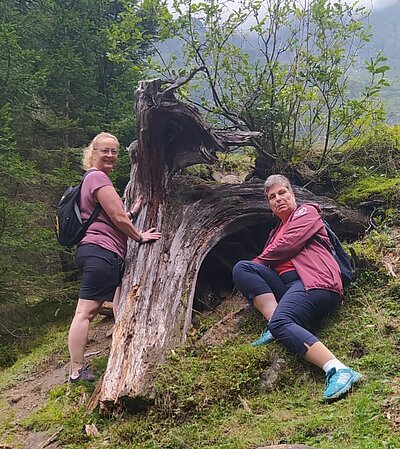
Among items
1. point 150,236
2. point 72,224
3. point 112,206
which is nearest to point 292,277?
point 150,236

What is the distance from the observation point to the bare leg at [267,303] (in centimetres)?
438

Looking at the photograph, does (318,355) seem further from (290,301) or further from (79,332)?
(79,332)

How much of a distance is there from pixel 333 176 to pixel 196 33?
3.31 m

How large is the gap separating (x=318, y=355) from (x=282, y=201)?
5.82 ft

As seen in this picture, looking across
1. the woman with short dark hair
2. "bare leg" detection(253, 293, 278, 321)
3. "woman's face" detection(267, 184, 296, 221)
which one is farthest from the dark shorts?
"woman's face" detection(267, 184, 296, 221)

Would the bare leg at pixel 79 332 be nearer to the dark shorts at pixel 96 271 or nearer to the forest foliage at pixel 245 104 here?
the dark shorts at pixel 96 271

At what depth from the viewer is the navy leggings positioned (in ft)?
12.4

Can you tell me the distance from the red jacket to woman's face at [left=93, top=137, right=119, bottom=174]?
6.40 feet

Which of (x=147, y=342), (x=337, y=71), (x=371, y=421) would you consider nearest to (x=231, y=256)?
(x=147, y=342)

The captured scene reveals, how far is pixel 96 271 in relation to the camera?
Result: 4.46 m

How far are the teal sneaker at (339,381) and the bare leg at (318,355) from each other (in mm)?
120

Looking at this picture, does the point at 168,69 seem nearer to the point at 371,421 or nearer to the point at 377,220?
the point at 377,220

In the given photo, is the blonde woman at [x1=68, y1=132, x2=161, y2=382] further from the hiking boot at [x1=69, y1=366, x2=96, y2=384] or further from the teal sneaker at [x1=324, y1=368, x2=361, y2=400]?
the teal sneaker at [x1=324, y1=368, x2=361, y2=400]

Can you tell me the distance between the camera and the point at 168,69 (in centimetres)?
770
